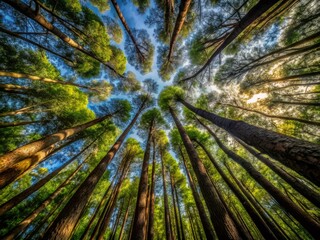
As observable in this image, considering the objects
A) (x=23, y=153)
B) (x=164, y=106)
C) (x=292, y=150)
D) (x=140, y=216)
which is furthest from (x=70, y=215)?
(x=164, y=106)

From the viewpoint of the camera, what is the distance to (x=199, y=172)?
3.79 metres

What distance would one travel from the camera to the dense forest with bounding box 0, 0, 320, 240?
373 centimetres

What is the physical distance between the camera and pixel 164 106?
1308 cm

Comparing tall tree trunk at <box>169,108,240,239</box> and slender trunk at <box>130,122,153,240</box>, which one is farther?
slender trunk at <box>130,122,153,240</box>

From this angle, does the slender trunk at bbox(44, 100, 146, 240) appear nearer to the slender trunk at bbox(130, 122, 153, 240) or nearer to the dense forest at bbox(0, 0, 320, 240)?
the dense forest at bbox(0, 0, 320, 240)

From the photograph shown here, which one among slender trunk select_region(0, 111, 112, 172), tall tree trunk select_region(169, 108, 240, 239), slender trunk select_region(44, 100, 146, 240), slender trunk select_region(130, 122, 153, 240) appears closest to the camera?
tall tree trunk select_region(169, 108, 240, 239)

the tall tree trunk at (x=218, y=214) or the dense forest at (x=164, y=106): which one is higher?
the dense forest at (x=164, y=106)

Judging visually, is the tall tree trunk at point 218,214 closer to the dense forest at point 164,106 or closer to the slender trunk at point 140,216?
the dense forest at point 164,106

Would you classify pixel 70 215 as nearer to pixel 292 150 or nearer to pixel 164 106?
pixel 292 150

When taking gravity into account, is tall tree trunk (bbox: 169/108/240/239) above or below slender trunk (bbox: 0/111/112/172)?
below

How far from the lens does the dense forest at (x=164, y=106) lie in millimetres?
3729

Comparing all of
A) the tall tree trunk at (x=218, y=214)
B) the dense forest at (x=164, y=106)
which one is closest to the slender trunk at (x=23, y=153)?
the dense forest at (x=164, y=106)

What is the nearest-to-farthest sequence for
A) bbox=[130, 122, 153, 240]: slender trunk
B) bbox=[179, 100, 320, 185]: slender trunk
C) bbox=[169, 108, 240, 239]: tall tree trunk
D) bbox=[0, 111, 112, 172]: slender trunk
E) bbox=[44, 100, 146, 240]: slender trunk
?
1. bbox=[179, 100, 320, 185]: slender trunk
2. bbox=[169, 108, 240, 239]: tall tree trunk
3. bbox=[44, 100, 146, 240]: slender trunk
4. bbox=[0, 111, 112, 172]: slender trunk
5. bbox=[130, 122, 153, 240]: slender trunk

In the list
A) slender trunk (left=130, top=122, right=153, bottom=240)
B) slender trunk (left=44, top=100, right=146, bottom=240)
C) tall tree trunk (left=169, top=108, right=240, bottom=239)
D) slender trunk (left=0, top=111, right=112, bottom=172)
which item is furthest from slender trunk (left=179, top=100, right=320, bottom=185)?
slender trunk (left=0, top=111, right=112, bottom=172)
